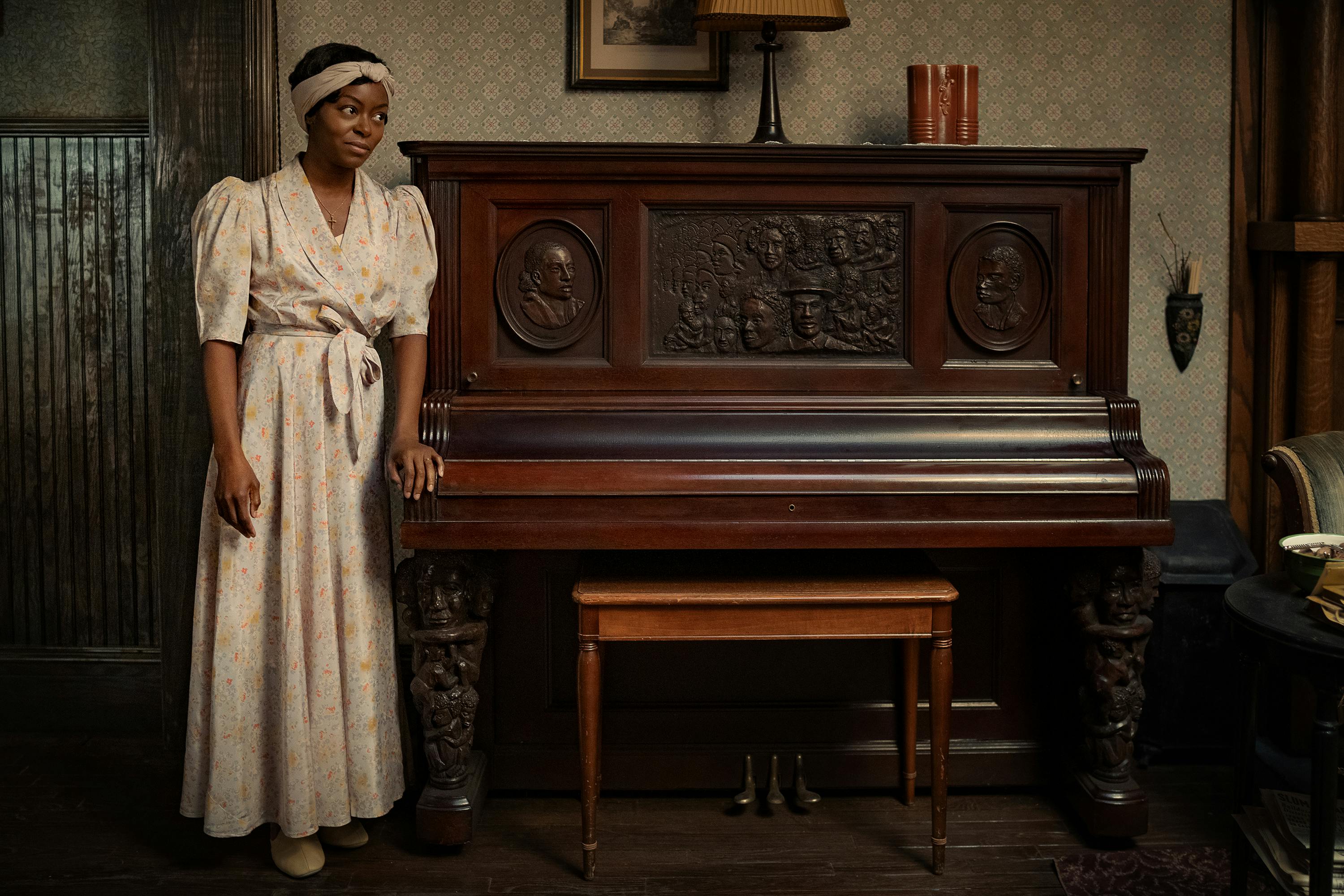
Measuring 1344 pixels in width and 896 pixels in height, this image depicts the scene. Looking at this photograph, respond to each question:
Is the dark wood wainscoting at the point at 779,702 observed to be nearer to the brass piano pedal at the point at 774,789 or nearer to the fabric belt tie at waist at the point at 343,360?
the brass piano pedal at the point at 774,789

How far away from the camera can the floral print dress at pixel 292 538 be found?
2.52 m

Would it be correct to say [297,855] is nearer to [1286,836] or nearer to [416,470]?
[416,470]

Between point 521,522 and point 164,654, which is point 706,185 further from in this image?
point 164,654

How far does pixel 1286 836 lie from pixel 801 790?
1.11m

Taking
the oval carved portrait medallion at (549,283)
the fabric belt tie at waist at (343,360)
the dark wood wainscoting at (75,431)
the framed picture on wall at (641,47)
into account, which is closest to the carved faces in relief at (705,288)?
the oval carved portrait medallion at (549,283)

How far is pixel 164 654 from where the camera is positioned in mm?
3213

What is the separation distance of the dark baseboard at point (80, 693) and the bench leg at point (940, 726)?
2.22 metres

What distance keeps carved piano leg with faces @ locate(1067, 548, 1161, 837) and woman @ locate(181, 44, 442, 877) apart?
57.2 inches

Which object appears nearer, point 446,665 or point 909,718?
point 446,665

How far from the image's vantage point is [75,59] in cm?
325

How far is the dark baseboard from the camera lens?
3.41 metres

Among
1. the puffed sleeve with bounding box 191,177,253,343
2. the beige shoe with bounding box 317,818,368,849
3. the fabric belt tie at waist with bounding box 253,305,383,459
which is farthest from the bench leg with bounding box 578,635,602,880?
the puffed sleeve with bounding box 191,177,253,343

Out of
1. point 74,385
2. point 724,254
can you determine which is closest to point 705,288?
point 724,254

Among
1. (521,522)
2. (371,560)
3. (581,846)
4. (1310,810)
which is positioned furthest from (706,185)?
(1310,810)
